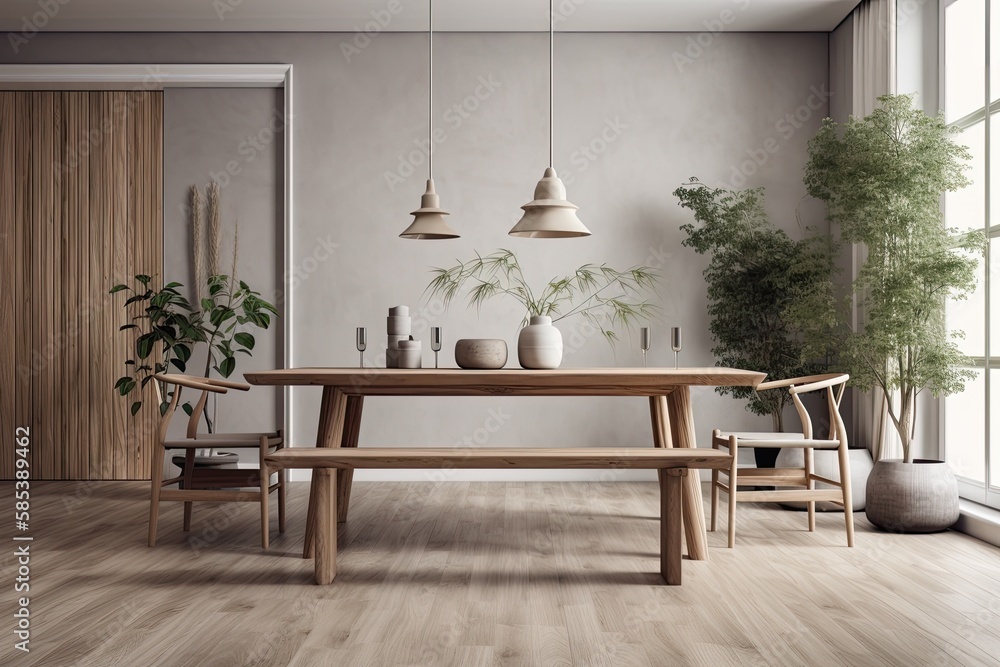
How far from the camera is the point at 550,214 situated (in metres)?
3.62

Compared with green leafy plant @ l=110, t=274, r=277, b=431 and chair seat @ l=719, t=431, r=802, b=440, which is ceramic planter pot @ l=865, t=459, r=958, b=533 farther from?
green leafy plant @ l=110, t=274, r=277, b=431

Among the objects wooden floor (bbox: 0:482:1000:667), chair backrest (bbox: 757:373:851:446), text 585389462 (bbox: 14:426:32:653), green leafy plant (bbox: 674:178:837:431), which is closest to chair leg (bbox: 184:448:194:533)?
wooden floor (bbox: 0:482:1000:667)

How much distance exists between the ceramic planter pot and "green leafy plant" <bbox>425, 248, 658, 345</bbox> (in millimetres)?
2170

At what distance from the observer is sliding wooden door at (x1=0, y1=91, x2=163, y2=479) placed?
5.73 m

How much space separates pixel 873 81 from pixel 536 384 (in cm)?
332

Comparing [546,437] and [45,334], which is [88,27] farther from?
[546,437]

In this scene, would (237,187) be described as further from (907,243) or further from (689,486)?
(907,243)

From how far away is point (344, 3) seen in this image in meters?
5.30

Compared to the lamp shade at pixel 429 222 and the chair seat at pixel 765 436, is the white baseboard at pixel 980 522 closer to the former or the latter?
the chair seat at pixel 765 436

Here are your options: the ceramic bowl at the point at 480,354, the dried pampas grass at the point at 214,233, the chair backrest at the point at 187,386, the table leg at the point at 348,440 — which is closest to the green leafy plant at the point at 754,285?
the ceramic bowl at the point at 480,354

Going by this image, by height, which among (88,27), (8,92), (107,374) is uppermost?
(88,27)

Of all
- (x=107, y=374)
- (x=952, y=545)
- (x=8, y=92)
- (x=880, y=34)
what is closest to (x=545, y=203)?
(x=952, y=545)

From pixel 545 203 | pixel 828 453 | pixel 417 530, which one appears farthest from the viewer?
pixel 828 453

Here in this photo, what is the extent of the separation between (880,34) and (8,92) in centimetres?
613
